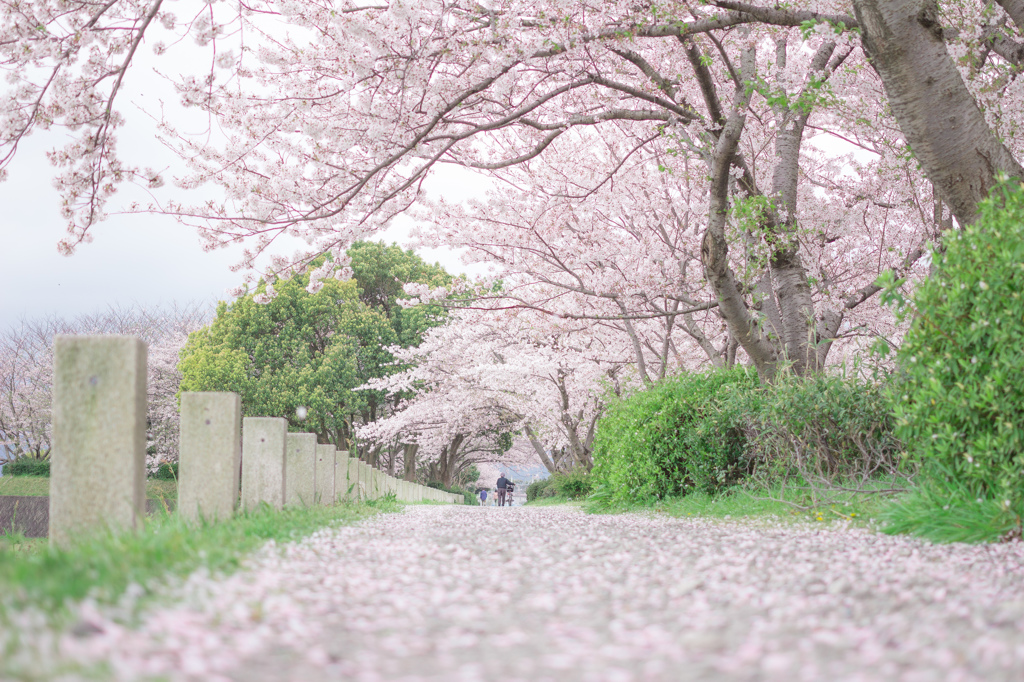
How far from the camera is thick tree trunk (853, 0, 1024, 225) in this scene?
462cm

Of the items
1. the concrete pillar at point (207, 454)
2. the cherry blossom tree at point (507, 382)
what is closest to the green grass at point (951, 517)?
the concrete pillar at point (207, 454)

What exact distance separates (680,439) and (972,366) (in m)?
4.21

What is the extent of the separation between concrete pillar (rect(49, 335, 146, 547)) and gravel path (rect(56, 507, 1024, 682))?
64 centimetres

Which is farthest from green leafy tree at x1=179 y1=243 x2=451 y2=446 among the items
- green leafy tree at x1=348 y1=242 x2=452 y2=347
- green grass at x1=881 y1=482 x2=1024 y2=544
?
green grass at x1=881 y1=482 x2=1024 y2=544

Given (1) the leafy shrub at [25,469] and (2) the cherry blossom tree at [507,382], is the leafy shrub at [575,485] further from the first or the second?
(1) the leafy shrub at [25,469]

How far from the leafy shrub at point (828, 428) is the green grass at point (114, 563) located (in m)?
4.15

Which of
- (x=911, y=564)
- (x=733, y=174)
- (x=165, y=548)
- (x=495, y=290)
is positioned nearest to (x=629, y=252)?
(x=495, y=290)

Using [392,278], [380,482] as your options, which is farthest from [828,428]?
[392,278]

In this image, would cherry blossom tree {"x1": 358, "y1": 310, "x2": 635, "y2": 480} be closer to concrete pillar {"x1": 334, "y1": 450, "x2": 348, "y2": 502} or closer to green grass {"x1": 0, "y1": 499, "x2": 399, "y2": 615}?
concrete pillar {"x1": 334, "y1": 450, "x2": 348, "y2": 502}

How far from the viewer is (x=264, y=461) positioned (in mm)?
4859

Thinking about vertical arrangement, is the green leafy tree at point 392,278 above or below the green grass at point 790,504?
above

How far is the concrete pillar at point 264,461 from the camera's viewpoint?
4793 millimetres

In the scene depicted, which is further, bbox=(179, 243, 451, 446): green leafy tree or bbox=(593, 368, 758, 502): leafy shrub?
bbox=(179, 243, 451, 446): green leafy tree

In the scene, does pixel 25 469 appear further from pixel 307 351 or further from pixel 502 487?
pixel 502 487
